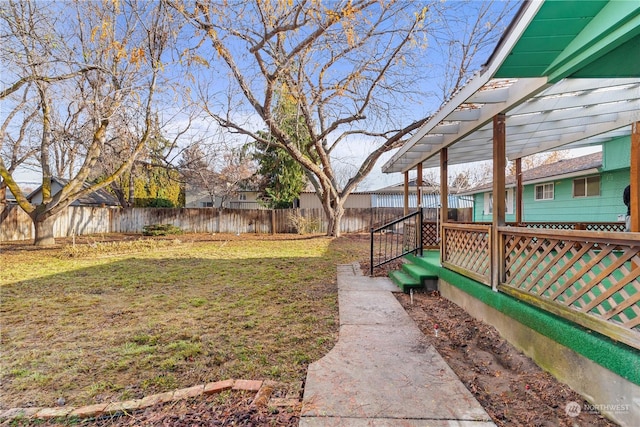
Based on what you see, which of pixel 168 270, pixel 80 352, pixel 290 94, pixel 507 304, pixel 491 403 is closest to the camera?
pixel 491 403

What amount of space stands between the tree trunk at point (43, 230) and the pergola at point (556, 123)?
11.8 metres

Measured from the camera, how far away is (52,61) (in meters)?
6.80

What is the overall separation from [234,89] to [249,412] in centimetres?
955

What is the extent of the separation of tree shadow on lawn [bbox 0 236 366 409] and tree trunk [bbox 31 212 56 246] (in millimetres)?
5700

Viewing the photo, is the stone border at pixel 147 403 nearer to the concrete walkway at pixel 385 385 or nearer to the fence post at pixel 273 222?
the concrete walkway at pixel 385 385

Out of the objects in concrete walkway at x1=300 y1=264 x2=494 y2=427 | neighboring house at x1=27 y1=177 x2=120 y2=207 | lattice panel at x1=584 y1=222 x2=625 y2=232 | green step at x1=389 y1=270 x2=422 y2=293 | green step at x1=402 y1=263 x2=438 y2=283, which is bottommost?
concrete walkway at x1=300 y1=264 x2=494 y2=427

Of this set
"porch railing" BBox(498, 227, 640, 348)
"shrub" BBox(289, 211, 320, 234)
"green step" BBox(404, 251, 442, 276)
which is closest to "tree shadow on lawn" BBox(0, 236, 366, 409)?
"green step" BBox(404, 251, 442, 276)

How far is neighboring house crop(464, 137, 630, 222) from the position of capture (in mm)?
7309

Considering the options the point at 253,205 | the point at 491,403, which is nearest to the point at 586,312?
the point at 491,403

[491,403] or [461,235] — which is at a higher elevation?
[461,235]

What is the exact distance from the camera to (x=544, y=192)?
10586 mm

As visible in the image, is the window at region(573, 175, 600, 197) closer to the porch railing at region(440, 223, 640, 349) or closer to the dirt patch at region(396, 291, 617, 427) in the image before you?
the porch railing at region(440, 223, 640, 349)

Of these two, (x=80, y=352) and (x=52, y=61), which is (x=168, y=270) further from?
(x=52, y=61)

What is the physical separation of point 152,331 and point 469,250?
4025 mm
